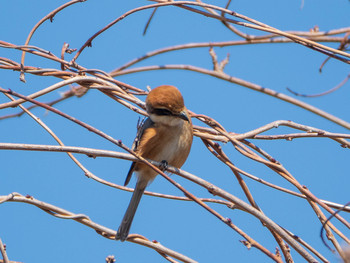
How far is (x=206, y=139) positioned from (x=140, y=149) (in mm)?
521

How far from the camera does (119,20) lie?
116 inches

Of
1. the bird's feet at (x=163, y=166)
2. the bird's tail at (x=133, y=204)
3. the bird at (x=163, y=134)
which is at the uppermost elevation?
Result: the bird at (x=163, y=134)

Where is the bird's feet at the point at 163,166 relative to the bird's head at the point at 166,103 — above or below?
below

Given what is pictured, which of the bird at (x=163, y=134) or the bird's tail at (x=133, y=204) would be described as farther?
the bird at (x=163, y=134)

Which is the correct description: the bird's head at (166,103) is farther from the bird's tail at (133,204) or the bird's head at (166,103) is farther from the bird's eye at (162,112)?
the bird's tail at (133,204)

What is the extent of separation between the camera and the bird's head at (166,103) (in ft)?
9.92

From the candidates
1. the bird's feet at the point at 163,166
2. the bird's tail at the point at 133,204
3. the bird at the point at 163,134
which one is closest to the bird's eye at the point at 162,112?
the bird at the point at 163,134

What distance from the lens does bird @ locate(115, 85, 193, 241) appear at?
9.98ft

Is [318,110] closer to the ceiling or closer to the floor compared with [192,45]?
closer to the floor

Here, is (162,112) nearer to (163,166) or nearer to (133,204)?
(163,166)

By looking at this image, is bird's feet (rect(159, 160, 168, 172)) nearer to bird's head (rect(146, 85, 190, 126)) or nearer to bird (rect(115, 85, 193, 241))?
bird (rect(115, 85, 193, 241))

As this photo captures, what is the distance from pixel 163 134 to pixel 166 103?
0.25 metres

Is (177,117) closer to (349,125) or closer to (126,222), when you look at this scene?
(126,222)

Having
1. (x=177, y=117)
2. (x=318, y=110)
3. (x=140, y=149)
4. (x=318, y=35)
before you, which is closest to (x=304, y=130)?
(x=318, y=110)
